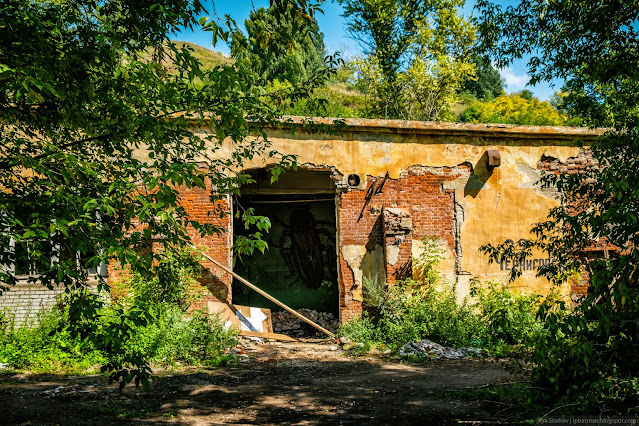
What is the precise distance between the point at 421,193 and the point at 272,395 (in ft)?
18.4

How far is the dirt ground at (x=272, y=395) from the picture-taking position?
5.13 metres

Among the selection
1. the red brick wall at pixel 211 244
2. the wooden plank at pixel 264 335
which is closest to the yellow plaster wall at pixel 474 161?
the red brick wall at pixel 211 244

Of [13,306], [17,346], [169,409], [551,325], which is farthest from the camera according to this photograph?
[13,306]

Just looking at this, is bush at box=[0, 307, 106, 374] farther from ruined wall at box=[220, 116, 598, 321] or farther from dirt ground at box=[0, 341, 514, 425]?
ruined wall at box=[220, 116, 598, 321]

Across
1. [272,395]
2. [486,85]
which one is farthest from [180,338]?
[486,85]

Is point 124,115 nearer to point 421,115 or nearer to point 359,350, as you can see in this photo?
point 359,350

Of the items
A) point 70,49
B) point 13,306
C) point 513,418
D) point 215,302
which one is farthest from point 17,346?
point 513,418

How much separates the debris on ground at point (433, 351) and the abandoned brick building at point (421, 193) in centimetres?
149

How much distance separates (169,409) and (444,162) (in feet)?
23.9

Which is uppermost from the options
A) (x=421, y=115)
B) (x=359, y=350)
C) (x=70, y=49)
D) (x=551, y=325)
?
(x=421, y=115)

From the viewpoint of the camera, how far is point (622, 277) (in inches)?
131

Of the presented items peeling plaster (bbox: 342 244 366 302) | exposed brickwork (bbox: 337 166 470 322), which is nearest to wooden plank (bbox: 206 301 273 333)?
exposed brickwork (bbox: 337 166 470 322)

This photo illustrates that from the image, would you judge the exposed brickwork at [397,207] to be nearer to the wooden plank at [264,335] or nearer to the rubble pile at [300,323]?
the wooden plank at [264,335]

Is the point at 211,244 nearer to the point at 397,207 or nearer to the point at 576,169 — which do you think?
the point at 397,207
